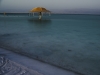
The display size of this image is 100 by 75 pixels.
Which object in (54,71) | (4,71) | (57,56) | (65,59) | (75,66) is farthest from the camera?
(57,56)

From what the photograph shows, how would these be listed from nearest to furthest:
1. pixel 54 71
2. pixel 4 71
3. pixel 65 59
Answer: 1. pixel 4 71
2. pixel 54 71
3. pixel 65 59

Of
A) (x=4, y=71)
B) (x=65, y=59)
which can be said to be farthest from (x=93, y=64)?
(x=4, y=71)

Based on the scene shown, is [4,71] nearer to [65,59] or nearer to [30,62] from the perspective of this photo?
[30,62]

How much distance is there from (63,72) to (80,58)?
2.89 meters

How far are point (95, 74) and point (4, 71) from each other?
3509mm

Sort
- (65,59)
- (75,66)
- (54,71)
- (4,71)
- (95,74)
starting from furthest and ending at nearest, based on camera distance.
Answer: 1. (65,59)
2. (75,66)
3. (95,74)
4. (54,71)
5. (4,71)

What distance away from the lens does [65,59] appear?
7.70m

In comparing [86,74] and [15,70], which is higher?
[15,70]

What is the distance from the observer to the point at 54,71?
17.2 ft

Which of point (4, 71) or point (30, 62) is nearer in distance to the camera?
point (4, 71)

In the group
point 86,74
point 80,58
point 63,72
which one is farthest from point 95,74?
point 80,58

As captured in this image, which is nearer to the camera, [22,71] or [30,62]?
[22,71]

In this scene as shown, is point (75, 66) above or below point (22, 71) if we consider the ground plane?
below

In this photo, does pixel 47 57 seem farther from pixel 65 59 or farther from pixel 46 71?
pixel 46 71
